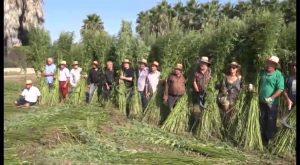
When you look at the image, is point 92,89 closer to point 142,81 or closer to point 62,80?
point 62,80

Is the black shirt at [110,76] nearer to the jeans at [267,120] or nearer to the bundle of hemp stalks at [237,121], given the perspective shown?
the bundle of hemp stalks at [237,121]

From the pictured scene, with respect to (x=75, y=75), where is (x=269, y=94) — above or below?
below

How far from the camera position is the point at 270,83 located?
6664 millimetres

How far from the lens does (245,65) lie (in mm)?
7457

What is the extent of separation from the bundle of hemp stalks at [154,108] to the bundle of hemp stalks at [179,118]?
1.97 ft

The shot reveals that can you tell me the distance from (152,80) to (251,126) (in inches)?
125

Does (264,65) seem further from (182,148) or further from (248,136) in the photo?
(182,148)

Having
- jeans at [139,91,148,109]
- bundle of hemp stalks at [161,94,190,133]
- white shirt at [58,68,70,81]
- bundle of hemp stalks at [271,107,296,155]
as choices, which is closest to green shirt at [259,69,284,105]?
bundle of hemp stalks at [271,107,296,155]

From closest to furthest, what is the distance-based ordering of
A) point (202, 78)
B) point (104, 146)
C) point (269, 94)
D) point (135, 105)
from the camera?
1. point (104, 146)
2. point (269, 94)
3. point (202, 78)
4. point (135, 105)

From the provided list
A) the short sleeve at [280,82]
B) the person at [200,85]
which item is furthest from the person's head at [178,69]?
the short sleeve at [280,82]

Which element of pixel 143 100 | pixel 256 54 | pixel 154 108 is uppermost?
pixel 256 54

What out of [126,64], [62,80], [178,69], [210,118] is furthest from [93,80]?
[210,118]

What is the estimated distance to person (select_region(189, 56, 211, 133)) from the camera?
786 cm

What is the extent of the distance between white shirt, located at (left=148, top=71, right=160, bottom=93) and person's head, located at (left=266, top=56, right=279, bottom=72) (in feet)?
10.6
